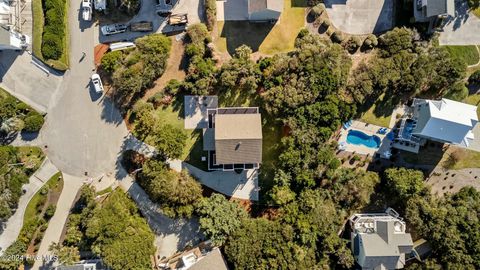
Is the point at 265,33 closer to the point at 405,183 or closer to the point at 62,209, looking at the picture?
the point at 405,183

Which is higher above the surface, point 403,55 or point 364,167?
point 403,55

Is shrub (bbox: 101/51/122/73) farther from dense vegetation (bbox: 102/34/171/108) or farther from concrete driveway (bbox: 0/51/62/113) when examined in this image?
concrete driveway (bbox: 0/51/62/113)

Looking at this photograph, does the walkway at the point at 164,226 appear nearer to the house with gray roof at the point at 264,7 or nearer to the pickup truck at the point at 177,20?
the pickup truck at the point at 177,20

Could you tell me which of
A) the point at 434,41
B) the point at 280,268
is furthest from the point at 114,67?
the point at 434,41

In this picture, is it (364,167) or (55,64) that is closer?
(55,64)

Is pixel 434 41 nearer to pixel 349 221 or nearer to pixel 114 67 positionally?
pixel 349 221
